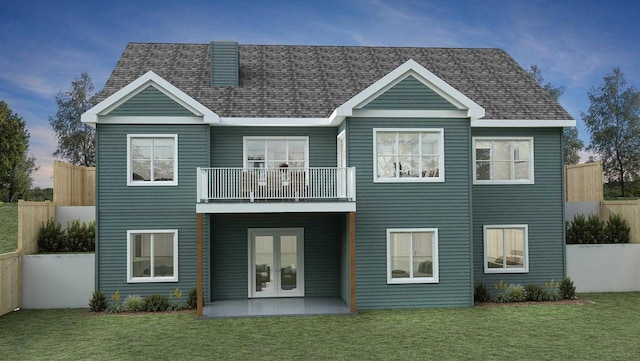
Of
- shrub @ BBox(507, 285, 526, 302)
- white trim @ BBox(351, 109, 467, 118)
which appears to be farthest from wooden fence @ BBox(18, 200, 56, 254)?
shrub @ BBox(507, 285, 526, 302)

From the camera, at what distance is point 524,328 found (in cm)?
1395

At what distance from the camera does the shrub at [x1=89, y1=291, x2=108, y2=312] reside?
54.8 ft

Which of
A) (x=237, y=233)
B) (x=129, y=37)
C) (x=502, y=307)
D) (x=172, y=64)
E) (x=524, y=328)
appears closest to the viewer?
(x=524, y=328)

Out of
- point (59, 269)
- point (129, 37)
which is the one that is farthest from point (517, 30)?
point (59, 269)

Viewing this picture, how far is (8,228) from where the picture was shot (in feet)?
76.7

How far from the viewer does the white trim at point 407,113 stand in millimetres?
16766

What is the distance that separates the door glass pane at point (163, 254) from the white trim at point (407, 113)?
22.8 ft

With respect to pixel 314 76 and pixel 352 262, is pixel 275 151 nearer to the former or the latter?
pixel 314 76

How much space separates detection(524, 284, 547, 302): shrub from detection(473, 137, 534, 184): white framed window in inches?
138

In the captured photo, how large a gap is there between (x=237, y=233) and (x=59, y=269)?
559cm

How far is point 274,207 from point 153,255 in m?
4.36

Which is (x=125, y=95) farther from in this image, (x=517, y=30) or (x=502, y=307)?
(x=517, y=30)

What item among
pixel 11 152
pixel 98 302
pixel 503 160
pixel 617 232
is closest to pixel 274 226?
pixel 98 302

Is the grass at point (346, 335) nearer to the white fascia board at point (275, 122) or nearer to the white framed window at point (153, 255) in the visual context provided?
the white framed window at point (153, 255)
